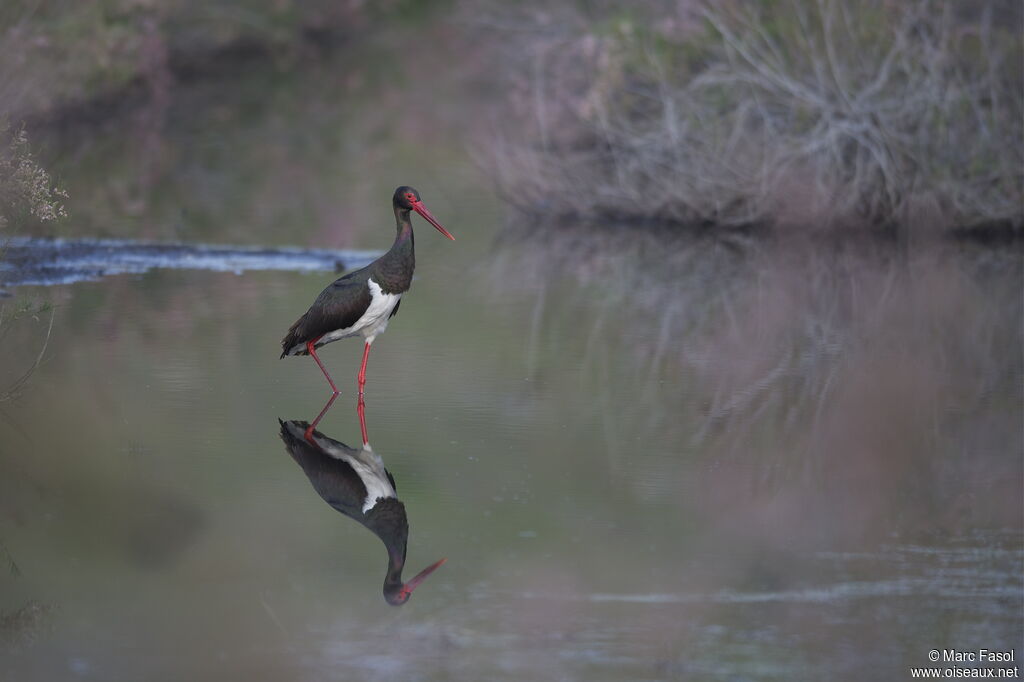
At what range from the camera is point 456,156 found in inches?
1043

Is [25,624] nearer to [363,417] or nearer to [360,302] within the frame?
[363,417]

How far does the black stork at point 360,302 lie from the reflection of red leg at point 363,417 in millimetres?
143

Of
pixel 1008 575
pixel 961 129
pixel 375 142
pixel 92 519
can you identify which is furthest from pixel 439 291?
pixel 375 142

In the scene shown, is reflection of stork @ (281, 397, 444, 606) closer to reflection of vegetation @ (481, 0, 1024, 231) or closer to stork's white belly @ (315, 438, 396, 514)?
stork's white belly @ (315, 438, 396, 514)

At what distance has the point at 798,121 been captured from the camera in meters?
18.1

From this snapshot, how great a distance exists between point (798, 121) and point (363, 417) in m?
9.50

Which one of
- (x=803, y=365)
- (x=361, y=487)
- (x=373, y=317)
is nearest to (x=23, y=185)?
(x=373, y=317)

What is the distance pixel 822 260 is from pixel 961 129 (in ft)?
7.06

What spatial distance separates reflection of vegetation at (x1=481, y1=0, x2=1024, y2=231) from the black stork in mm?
7760

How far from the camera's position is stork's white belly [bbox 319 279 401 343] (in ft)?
32.8

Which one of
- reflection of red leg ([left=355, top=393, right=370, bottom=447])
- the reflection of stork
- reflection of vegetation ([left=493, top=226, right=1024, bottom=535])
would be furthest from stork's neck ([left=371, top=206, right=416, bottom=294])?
reflection of vegetation ([left=493, top=226, right=1024, bottom=535])

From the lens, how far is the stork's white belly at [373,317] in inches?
393

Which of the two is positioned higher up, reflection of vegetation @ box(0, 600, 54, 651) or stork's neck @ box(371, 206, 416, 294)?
reflection of vegetation @ box(0, 600, 54, 651)

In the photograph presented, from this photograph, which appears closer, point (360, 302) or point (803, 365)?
point (360, 302)
